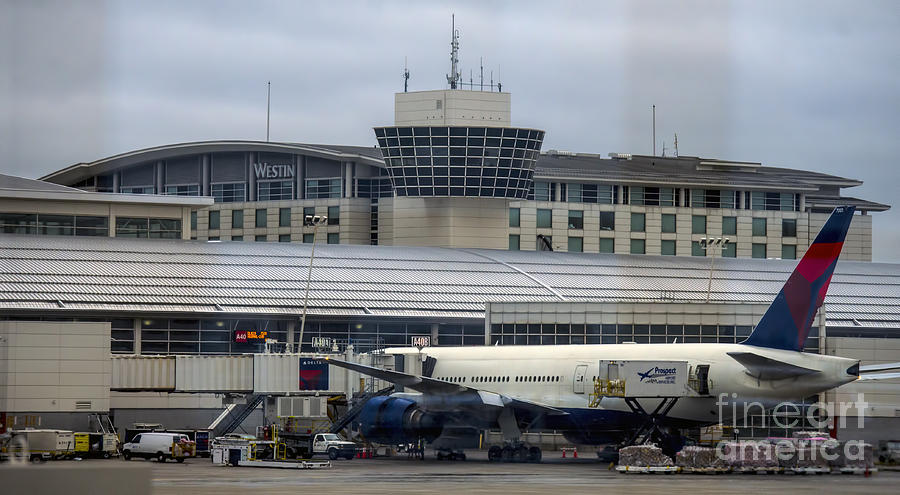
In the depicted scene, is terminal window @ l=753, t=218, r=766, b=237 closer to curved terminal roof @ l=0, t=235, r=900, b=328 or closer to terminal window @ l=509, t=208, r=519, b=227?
terminal window @ l=509, t=208, r=519, b=227

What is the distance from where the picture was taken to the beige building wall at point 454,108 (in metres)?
132

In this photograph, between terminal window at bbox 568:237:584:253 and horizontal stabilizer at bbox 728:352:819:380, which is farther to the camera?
terminal window at bbox 568:237:584:253

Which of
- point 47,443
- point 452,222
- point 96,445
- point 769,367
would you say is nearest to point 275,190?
point 452,222

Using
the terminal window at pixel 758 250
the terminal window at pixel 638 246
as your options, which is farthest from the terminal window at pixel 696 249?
the terminal window at pixel 638 246

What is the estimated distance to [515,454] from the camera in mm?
63812

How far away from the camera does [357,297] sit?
94875mm

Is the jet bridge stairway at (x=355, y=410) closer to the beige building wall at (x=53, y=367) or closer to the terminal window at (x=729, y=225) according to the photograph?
the beige building wall at (x=53, y=367)

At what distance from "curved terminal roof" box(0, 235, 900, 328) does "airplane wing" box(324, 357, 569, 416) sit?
3036cm

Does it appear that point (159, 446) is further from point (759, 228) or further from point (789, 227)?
point (789, 227)

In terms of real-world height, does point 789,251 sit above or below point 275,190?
below

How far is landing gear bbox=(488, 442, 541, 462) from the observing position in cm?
6366

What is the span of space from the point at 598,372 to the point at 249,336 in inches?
1382

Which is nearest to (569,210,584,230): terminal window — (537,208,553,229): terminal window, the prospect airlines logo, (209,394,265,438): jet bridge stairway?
(537,208,553,229): terminal window

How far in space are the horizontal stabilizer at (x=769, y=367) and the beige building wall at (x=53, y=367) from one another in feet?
101
